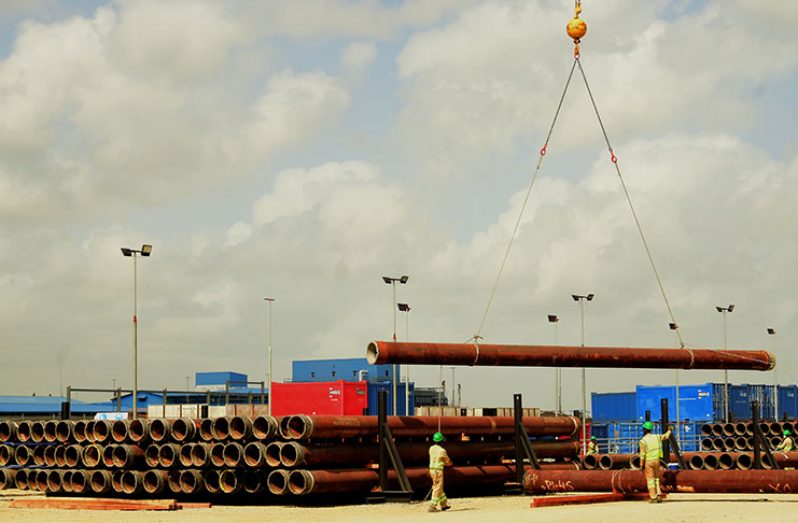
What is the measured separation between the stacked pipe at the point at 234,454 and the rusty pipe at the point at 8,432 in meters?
0.03

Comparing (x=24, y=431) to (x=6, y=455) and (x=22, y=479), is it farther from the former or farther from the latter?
(x=22, y=479)

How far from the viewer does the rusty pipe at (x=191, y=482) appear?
24.7 m

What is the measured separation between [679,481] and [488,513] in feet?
16.8

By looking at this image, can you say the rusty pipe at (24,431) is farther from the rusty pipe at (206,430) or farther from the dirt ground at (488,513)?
the rusty pipe at (206,430)

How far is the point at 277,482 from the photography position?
941 inches

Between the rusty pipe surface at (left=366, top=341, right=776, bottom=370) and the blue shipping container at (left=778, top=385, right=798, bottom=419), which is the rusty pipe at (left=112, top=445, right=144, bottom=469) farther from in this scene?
the blue shipping container at (left=778, top=385, right=798, bottom=419)

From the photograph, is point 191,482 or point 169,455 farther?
point 169,455

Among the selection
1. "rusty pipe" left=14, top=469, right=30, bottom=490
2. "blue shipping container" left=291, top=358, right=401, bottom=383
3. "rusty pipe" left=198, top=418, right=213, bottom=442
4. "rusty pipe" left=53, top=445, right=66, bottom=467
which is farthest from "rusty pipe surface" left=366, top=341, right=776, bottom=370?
"blue shipping container" left=291, top=358, right=401, bottom=383

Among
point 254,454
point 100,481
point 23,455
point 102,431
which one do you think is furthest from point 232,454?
point 23,455

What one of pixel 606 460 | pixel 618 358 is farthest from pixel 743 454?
pixel 618 358

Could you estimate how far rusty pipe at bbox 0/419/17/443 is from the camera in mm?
27438

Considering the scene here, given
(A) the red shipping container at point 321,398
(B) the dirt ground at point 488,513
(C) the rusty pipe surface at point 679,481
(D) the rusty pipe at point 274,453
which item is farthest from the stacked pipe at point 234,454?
(A) the red shipping container at point 321,398

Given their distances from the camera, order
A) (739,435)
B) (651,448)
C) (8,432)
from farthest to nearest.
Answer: (739,435) < (8,432) < (651,448)

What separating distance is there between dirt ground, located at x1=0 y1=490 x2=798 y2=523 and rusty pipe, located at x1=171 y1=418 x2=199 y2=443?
6.31 ft
